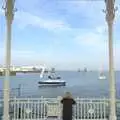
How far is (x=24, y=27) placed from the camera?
13.5 meters

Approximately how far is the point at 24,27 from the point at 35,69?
31484 millimetres

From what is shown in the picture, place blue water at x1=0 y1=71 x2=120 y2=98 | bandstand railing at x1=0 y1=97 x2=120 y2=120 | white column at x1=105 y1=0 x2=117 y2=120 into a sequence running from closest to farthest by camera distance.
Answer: white column at x1=105 y1=0 x2=117 y2=120 → bandstand railing at x1=0 y1=97 x2=120 y2=120 → blue water at x1=0 y1=71 x2=120 y2=98

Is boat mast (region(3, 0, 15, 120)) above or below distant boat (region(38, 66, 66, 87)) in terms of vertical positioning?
above

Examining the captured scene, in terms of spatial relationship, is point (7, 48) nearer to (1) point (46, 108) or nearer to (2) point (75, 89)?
(1) point (46, 108)

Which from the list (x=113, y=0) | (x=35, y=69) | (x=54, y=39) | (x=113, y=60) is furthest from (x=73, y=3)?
(x=35, y=69)

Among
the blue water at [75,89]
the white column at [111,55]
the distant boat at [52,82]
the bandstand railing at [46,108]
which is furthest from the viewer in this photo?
the distant boat at [52,82]

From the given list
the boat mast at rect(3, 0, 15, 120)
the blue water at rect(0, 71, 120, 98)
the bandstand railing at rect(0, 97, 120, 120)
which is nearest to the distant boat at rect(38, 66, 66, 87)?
the blue water at rect(0, 71, 120, 98)

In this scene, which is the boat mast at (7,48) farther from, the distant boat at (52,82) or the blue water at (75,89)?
the distant boat at (52,82)

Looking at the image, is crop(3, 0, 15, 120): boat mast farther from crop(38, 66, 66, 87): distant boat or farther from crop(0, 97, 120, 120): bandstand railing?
crop(38, 66, 66, 87): distant boat

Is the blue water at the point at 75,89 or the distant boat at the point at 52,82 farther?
the distant boat at the point at 52,82

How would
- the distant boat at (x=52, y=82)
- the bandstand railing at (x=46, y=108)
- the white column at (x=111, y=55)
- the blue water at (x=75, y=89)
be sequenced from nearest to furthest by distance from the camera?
the white column at (x=111, y=55)
the bandstand railing at (x=46, y=108)
the blue water at (x=75, y=89)
the distant boat at (x=52, y=82)

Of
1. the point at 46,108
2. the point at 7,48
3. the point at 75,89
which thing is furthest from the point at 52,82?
the point at 7,48

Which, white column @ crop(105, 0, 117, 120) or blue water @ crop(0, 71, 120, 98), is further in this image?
blue water @ crop(0, 71, 120, 98)

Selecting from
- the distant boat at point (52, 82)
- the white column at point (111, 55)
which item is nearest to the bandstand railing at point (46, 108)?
the white column at point (111, 55)
